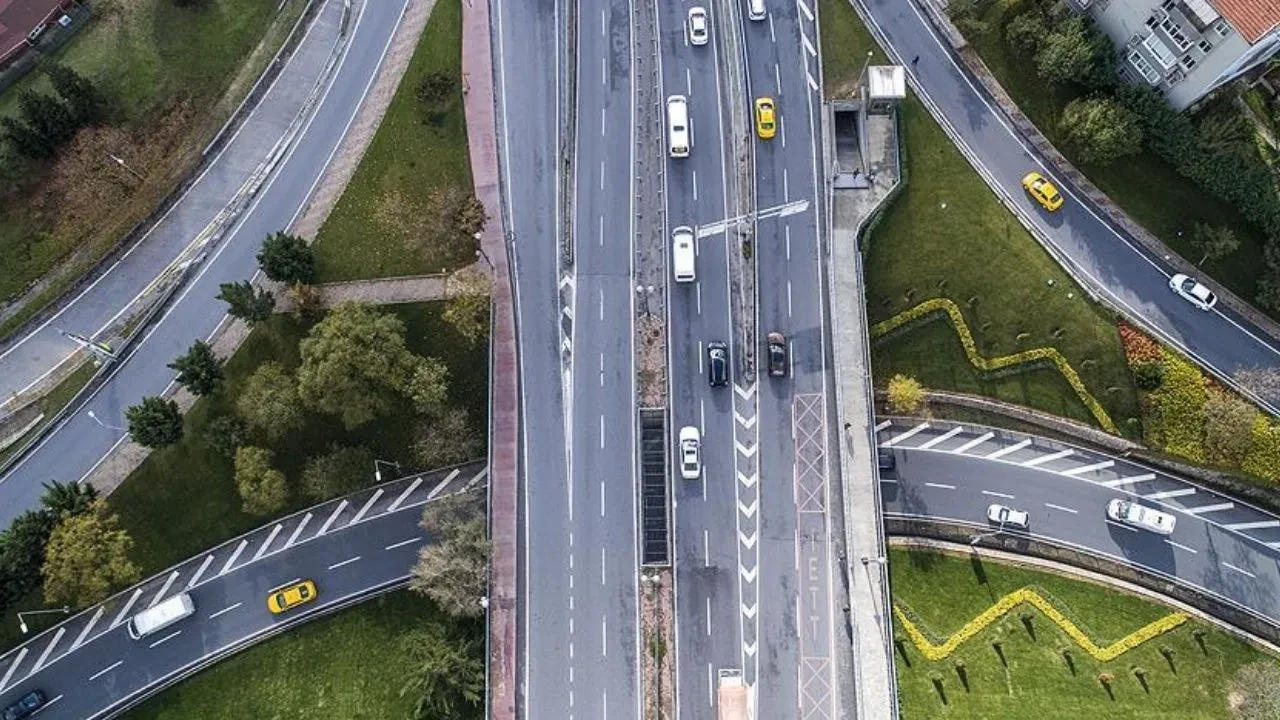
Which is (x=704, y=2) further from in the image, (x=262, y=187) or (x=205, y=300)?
(x=205, y=300)

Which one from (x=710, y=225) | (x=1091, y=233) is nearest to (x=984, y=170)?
(x=1091, y=233)

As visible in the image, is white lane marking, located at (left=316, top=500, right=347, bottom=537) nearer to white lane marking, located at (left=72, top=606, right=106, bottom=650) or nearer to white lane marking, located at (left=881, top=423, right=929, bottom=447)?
white lane marking, located at (left=72, top=606, right=106, bottom=650)

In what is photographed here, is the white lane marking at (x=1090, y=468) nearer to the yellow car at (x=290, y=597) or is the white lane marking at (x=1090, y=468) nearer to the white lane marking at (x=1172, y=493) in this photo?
the white lane marking at (x=1172, y=493)

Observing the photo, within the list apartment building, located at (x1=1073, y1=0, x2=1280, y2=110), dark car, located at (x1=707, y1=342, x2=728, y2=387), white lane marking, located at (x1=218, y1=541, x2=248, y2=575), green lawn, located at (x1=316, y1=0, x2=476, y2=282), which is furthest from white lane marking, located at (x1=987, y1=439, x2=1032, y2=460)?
white lane marking, located at (x1=218, y1=541, x2=248, y2=575)

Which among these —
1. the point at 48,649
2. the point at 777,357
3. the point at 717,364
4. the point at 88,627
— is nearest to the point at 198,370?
the point at 88,627

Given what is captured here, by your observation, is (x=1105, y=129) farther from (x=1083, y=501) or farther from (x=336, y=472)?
(x=336, y=472)

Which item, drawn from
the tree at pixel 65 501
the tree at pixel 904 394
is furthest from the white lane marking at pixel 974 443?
the tree at pixel 65 501
